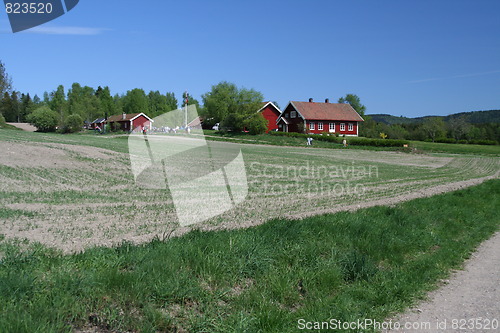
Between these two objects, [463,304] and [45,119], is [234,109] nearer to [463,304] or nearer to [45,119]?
[45,119]

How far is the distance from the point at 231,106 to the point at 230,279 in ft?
260

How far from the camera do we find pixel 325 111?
3423 inches

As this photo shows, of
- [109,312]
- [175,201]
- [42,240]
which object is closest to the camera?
[109,312]

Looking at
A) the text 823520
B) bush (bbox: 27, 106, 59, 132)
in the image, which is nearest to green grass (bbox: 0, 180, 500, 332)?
the text 823520

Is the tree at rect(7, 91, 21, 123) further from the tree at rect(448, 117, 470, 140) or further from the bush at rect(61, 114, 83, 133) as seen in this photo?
the tree at rect(448, 117, 470, 140)

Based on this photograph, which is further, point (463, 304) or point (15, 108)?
point (15, 108)

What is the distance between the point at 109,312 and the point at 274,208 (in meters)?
8.47

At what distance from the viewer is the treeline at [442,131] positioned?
283 ft

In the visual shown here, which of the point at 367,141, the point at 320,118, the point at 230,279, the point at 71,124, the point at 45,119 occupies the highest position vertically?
the point at 320,118

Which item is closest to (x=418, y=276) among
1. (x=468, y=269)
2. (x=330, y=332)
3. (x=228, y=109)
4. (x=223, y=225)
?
(x=468, y=269)

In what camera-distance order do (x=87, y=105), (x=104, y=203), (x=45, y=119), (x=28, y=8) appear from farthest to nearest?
1. (x=87, y=105)
2. (x=45, y=119)
3. (x=104, y=203)
4. (x=28, y=8)

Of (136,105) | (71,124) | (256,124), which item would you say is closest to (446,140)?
(256,124)

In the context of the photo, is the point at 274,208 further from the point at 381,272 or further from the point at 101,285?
the point at 101,285

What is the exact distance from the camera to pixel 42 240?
778 cm
